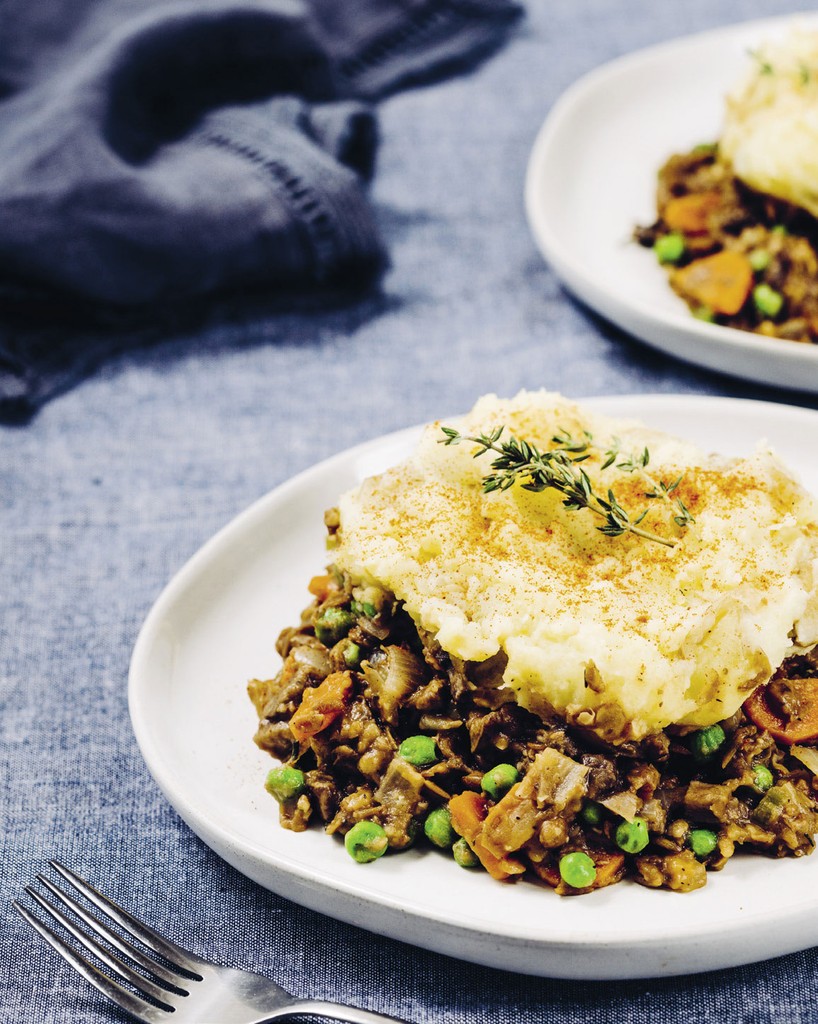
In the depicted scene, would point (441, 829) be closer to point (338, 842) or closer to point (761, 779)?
point (338, 842)

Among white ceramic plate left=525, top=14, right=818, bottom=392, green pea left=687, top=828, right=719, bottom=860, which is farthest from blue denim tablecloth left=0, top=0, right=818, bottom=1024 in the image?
green pea left=687, top=828, right=719, bottom=860

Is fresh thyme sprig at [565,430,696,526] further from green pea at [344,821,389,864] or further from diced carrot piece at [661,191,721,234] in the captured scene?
diced carrot piece at [661,191,721,234]

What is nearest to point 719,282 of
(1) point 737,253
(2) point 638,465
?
(1) point 737,253

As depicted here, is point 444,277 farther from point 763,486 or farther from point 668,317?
point 763,486

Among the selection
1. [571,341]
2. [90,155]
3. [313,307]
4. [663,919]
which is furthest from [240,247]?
[663,919]

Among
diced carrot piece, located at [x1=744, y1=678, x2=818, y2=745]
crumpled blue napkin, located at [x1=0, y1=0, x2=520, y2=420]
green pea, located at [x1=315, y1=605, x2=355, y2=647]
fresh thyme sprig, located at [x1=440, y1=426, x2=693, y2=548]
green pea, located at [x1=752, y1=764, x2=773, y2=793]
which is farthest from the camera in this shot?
crumpled blue napkin, located at [x1=0, y1=0, x2=520, y2=420]

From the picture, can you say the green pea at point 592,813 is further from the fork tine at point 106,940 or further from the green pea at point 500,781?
the fork tine at point 106,940
